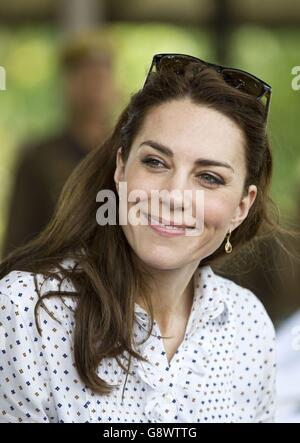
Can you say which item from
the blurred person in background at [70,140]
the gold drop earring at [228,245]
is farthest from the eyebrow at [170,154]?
the blurred person in background at [70,140]

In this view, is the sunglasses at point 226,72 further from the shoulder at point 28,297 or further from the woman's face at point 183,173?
the shoulder at point 28,297

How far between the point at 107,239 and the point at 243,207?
30cm

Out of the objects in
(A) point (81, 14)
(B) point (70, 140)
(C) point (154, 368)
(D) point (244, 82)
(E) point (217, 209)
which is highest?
(A) point (81, 14)

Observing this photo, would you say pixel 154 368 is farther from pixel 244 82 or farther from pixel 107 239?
pixel 244 82

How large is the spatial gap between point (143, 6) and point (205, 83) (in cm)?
278

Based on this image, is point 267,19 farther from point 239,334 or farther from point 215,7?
point 239,334

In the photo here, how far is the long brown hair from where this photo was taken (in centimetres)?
160

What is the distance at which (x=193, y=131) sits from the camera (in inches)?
63.0

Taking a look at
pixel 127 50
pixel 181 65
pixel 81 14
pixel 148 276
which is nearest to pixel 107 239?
pixel 148 276

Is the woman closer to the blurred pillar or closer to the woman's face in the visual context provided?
the woman's face

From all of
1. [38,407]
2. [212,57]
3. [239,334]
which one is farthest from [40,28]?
[38,407]

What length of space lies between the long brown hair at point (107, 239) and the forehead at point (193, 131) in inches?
0.7

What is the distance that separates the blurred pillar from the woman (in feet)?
8.62

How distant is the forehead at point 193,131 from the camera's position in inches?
62.6
